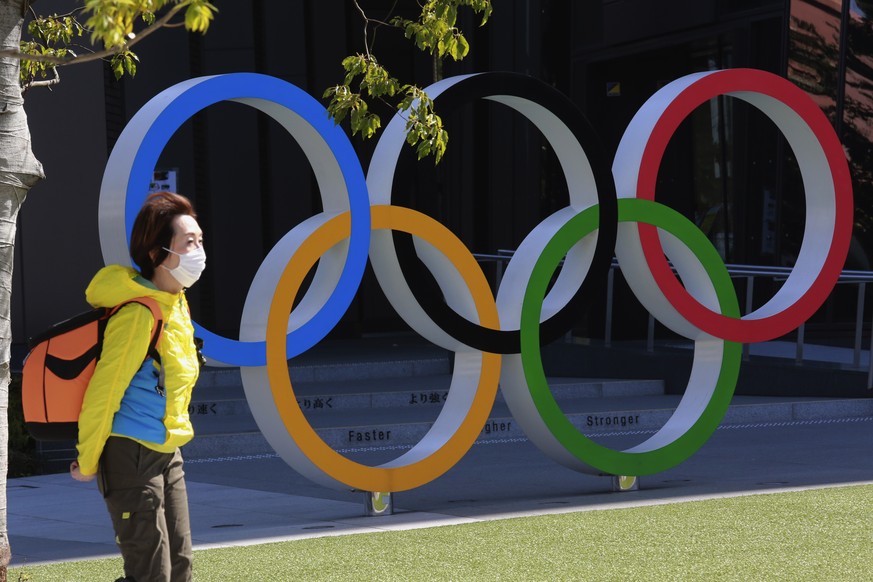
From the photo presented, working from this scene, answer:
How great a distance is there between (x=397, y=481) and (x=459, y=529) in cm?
92

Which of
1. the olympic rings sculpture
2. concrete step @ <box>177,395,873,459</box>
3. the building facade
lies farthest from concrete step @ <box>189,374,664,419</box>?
the olympic rings sculpture

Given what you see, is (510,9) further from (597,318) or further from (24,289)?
Result: (24,289)

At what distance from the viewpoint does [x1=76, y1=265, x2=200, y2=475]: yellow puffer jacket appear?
458cm

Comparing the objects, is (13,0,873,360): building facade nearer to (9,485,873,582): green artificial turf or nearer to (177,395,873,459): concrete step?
(177,395,873,459): concrete step

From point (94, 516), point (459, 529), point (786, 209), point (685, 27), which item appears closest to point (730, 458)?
point (459, 529)

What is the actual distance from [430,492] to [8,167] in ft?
15.5

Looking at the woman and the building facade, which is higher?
the building facade

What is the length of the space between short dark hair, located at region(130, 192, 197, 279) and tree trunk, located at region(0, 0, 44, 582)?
1160 millimetres

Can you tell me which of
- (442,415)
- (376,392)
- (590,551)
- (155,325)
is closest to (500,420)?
(376,392)

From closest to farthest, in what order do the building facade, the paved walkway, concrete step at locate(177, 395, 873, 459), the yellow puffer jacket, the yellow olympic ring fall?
the yellow puffer jacket
the paved walkway
the yellow olympic ring
concrete step at locate(177, 395, 873, 459)
the building facade

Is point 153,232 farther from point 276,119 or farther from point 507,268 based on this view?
point 507,268

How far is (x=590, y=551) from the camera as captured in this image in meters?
7.05

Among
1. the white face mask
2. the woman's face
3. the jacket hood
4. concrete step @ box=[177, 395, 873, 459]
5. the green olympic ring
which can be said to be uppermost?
the woman's face

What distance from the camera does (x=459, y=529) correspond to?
775 cm
